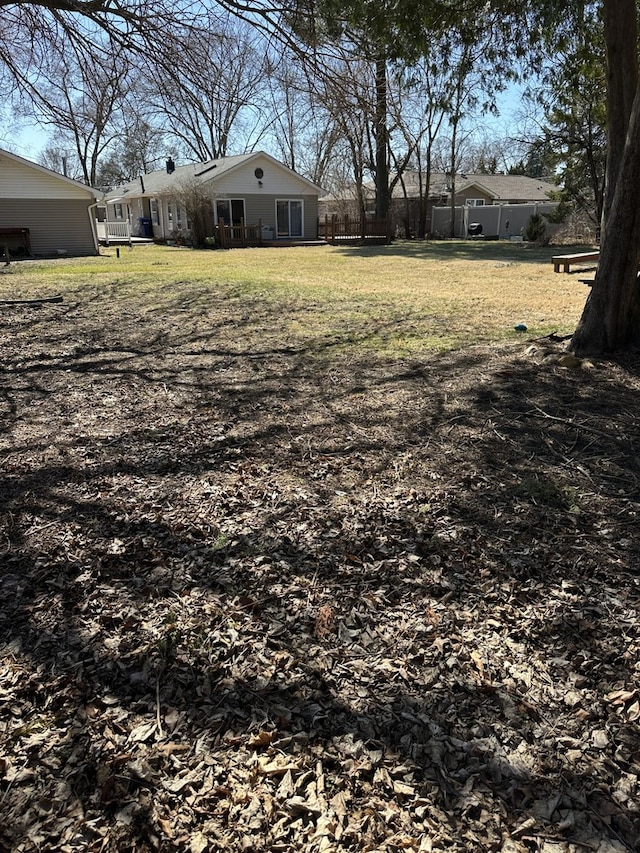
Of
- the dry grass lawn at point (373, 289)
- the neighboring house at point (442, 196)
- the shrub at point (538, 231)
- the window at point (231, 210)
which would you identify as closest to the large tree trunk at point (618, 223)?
the dry grass lawn at point (373, 289)

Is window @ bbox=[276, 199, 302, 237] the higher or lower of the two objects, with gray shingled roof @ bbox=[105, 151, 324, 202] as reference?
lower

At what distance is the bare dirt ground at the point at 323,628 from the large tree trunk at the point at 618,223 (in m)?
1.42

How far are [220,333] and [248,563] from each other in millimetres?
5284

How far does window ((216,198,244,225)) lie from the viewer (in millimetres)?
30406

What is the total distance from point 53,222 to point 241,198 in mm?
11150

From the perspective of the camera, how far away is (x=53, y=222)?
863 inches

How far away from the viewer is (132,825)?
5.05ft

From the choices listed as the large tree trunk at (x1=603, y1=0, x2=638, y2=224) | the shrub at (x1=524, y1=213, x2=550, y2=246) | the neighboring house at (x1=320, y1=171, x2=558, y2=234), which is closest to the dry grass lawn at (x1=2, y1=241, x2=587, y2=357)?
the large tree trunk at (x1=603, y1=0, x2=638, y2=224)

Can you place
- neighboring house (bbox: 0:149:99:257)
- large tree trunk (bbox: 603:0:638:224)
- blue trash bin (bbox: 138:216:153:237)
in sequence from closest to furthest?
large tree trunk (bbox: 603:0:638:224)
neighboring house (bbox: 0:149:99:257)
blue trash bin (bbox: 138:216:153:237)

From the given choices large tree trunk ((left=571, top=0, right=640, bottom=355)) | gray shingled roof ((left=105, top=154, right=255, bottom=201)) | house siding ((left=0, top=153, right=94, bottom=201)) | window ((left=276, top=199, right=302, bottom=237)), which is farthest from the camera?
window ((left=276, top=199, right=302, bottom=237))

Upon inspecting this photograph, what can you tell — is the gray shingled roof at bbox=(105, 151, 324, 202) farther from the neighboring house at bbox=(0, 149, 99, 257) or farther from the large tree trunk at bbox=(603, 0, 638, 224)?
the large tree trunk at bbox=(603, 0, 638, 224)

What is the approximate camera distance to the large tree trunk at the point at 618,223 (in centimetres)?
518

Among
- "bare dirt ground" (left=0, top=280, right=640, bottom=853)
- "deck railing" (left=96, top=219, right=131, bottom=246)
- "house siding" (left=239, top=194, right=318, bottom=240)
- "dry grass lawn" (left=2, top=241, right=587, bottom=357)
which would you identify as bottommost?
"bare dirt ground" (left=0, top=280, right=640, bottom=853)

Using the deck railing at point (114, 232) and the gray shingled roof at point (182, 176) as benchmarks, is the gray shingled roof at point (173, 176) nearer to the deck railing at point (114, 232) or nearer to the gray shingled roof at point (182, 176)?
the gray shingled roof at point (182, 176)
